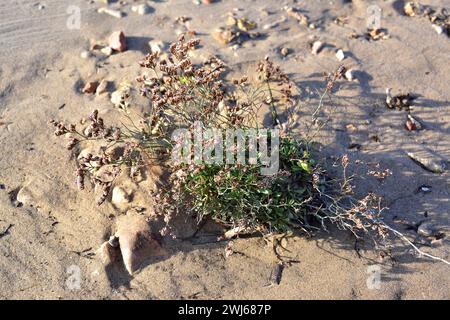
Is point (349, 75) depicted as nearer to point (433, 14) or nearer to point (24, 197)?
point (433, 14)

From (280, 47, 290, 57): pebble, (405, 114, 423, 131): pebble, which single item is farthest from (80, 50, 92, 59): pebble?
(405, 114, 423, 131): pebble

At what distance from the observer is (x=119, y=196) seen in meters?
4.14

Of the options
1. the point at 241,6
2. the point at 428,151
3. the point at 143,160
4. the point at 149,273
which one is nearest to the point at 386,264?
the point at 428,151

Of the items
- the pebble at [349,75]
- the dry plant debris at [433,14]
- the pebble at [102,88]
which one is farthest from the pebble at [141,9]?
the dry plant debris at [433,14]

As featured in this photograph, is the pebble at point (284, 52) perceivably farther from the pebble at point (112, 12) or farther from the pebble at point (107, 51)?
the pebble at point (112, 12)

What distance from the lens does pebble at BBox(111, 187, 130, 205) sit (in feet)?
13.5

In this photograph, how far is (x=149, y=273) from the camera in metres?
3.80

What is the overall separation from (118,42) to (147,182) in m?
1.70

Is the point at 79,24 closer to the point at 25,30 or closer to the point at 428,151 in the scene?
the point at 25,30

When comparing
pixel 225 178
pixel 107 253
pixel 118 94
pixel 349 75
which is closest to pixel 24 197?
pixel 107 253

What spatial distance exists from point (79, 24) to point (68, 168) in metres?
1.87

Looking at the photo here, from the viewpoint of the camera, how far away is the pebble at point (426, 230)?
3893 mm

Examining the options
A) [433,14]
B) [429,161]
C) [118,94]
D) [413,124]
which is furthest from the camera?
[433,14]

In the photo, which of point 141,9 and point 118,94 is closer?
point 118,94
